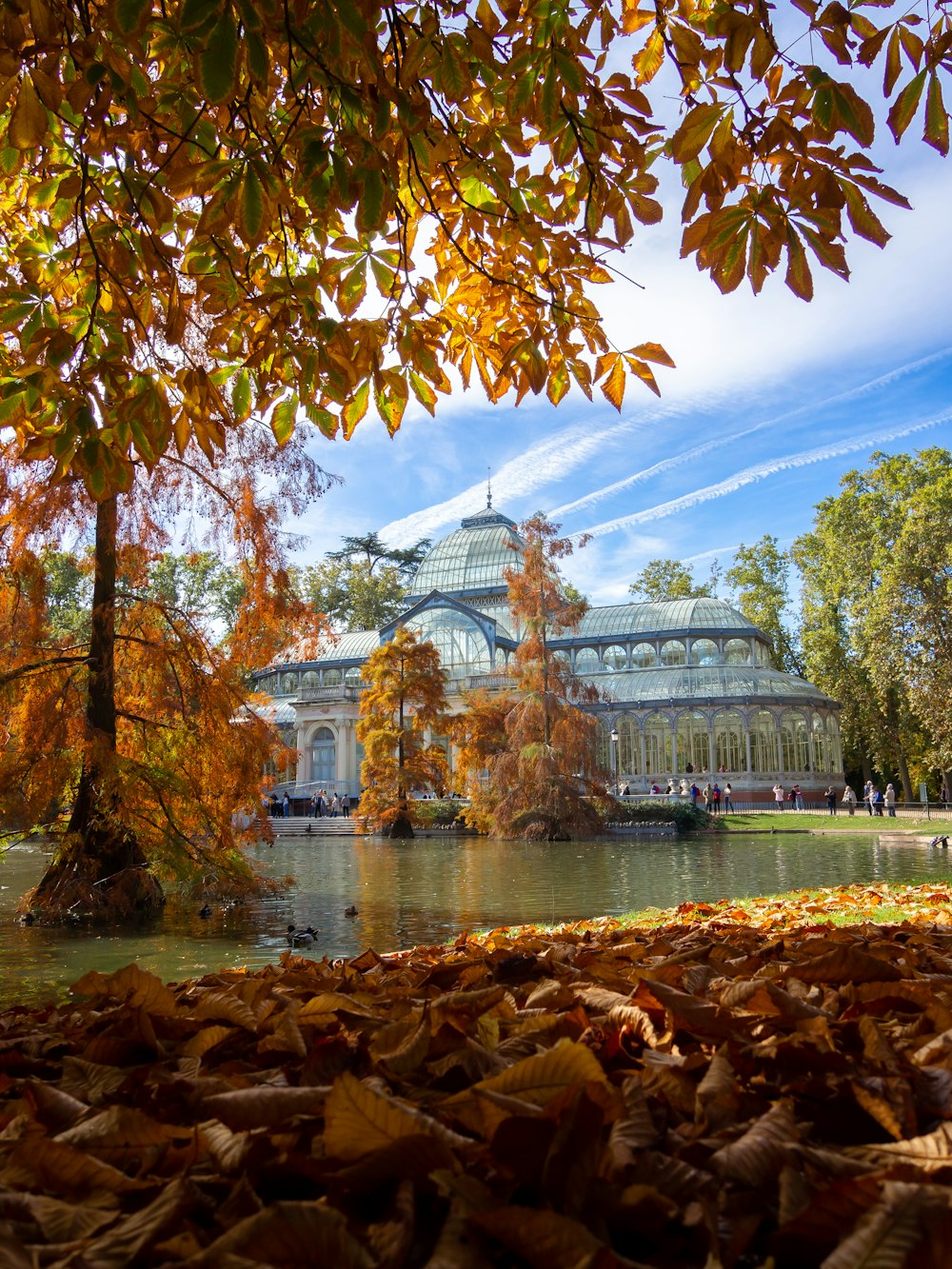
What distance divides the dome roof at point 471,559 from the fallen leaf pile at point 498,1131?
4290 cm

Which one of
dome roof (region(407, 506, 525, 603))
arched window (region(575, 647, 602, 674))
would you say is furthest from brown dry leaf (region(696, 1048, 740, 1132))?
dome roof (region(407, 506, 525, 603))

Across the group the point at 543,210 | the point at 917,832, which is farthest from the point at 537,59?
the point at 917,832

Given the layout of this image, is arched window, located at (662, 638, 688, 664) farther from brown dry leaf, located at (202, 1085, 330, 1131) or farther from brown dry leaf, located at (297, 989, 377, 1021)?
brown dry leaf, located at (202, 1085, 330, 1131)

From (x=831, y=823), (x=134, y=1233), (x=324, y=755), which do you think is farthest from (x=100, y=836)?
(x=324, y=755)

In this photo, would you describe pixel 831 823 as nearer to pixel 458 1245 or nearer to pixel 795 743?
pixel 795 743

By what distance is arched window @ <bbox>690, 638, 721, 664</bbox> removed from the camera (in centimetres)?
3909

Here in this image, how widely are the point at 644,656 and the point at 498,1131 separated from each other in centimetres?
3954

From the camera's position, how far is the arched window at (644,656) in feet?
131

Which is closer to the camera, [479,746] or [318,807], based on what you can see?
[479,746]

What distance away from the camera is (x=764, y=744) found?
3628 cm

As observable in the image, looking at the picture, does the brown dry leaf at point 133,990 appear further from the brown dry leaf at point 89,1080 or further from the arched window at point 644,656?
the arched window at point 644,656

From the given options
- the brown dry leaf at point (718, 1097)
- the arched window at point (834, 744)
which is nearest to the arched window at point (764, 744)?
the arched window at point (834, 744)

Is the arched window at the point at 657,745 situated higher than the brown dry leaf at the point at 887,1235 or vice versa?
the arched window at the point at 657,745

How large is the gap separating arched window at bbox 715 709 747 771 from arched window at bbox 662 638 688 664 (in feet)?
11.5
